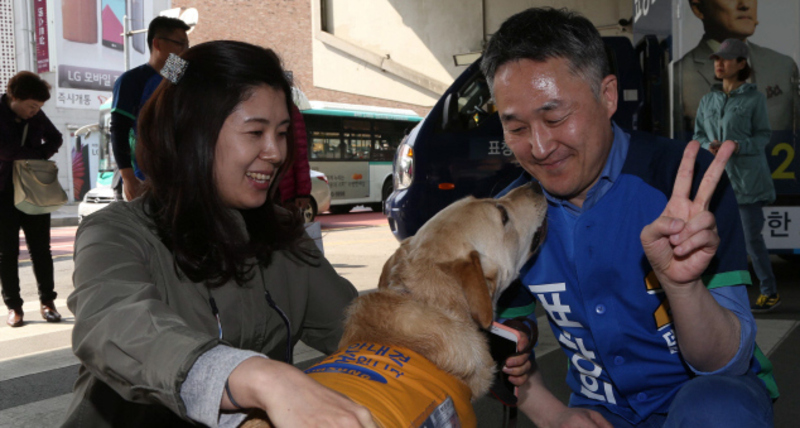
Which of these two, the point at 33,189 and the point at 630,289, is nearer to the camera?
the point at 630,289

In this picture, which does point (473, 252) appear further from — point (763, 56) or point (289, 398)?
point (763, 56)

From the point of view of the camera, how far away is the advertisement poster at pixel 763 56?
6.43 m

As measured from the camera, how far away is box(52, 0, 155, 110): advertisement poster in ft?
86.4

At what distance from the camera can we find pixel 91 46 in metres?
27.7

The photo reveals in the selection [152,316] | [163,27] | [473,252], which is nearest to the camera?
[152,316]

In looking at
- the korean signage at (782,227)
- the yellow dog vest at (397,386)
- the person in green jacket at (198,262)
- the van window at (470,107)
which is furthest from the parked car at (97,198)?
the yellow dog vest at (397,386)

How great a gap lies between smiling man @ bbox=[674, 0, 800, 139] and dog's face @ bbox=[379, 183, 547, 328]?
479 cm

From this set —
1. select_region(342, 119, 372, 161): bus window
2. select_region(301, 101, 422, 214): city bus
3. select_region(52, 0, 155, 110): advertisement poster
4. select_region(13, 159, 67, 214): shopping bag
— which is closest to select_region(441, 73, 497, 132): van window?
select_region(13, 159, 67, 214): shopping bag

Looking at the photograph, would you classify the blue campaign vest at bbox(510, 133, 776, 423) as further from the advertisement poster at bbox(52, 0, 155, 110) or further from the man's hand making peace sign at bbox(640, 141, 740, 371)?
the advertisement poster at bbox(52, 0, 155, 110)

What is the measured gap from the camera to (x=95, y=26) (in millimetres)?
27875

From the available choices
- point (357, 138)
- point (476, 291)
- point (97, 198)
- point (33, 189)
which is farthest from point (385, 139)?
point (476, 291)

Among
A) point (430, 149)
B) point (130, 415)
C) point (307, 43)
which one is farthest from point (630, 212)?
point (307, 43)

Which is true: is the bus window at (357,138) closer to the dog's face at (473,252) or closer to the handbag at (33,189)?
the handbag at (33,189)

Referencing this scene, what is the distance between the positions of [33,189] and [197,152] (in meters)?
4.64
